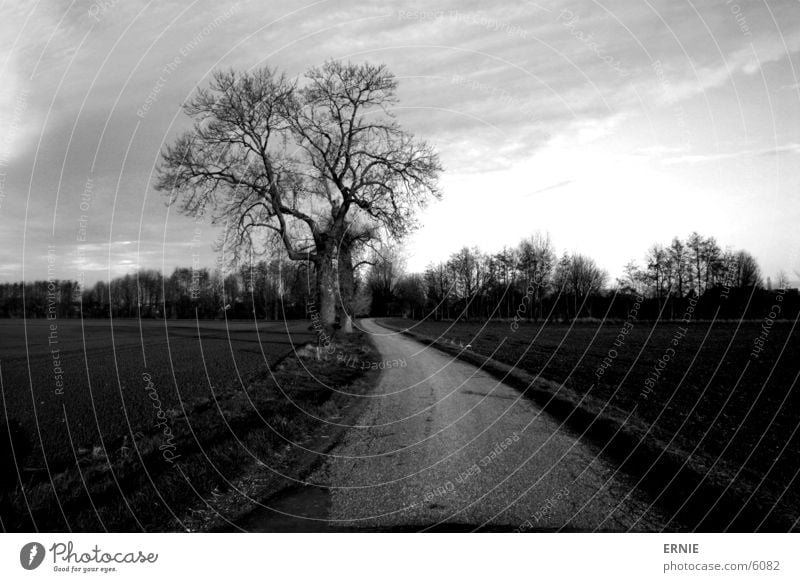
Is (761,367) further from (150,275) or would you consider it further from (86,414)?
(150,275)

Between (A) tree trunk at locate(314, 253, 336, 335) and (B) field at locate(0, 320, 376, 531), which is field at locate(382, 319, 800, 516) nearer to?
(B) field at locate(0, 320, 376, 531)

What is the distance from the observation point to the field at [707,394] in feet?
25.1

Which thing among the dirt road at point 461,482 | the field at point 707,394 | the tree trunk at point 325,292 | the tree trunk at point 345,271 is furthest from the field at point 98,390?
the field at point 707,394

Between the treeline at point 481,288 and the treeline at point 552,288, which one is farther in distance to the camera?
the treeline at point 552,288

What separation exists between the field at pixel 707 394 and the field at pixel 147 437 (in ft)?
25.0

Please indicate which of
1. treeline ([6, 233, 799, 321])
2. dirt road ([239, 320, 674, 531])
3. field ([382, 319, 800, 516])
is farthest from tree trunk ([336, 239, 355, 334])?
dirt road ([239, 320, 674, 531])

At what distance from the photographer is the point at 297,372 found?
19.1m

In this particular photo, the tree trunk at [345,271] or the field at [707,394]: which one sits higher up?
the tree trunk at [345,271]

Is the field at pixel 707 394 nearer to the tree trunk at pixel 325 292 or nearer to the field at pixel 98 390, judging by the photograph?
the tree trunk at pixel 325 292

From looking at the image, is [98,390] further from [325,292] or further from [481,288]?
[481,288]

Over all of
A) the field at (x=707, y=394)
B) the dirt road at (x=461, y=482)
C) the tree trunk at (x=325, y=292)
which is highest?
the tree trunk at (x=325, y=292)

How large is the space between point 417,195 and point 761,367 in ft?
58.5

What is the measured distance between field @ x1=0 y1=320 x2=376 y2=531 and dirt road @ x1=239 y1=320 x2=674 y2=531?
1.21 meters

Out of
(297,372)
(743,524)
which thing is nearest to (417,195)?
(297,372)
